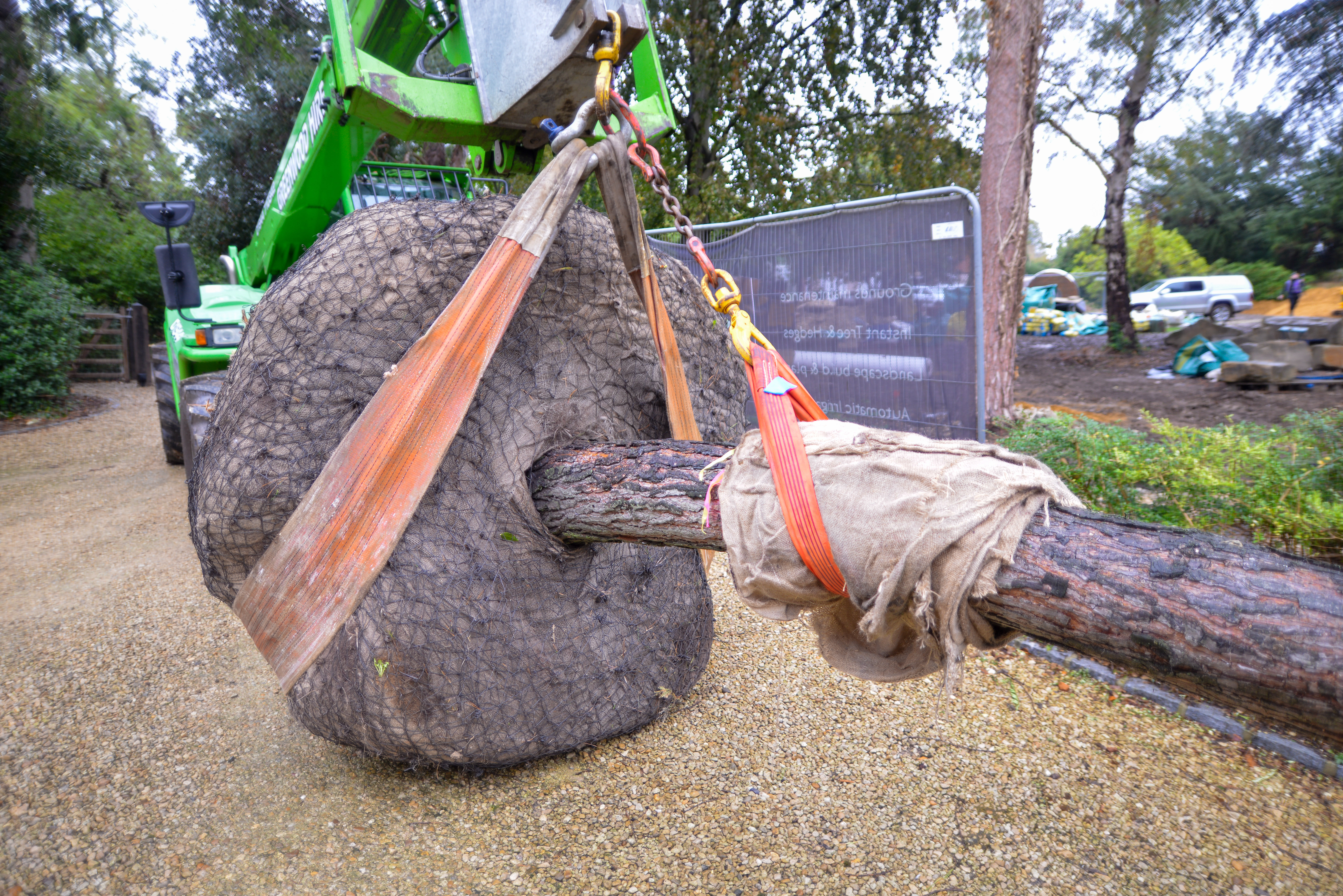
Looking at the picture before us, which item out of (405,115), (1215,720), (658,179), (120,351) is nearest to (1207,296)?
(1215,720)

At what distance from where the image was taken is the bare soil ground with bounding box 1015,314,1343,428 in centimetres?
819

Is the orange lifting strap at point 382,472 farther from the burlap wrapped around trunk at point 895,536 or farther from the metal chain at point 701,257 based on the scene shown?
the burlap wrapped around trunk at point 895,536

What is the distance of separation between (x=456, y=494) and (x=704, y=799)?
46.3 inches

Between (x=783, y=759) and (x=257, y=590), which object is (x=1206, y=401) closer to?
(x=783, y=759)

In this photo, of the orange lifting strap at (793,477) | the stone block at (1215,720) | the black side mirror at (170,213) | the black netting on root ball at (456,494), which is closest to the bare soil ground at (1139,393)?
the stone block at (1215,720)

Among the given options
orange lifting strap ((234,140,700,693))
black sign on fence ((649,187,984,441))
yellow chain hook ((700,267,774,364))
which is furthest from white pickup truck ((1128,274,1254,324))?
orange lifting strap ((234,140,700,693))

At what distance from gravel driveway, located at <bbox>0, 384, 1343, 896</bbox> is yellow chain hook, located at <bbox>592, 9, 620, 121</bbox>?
1974 millimetres

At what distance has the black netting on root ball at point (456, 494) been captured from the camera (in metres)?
2.02

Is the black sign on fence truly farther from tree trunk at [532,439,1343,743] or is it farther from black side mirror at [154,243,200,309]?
black side mirror at [154,243,200,309]

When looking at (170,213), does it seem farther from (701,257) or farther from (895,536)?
(895,536)

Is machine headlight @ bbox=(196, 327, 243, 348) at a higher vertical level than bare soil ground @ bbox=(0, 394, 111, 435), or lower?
higher

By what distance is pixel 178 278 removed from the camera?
4086 mm

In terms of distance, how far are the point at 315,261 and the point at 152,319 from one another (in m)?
18.7

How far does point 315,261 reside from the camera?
7.09 feet
